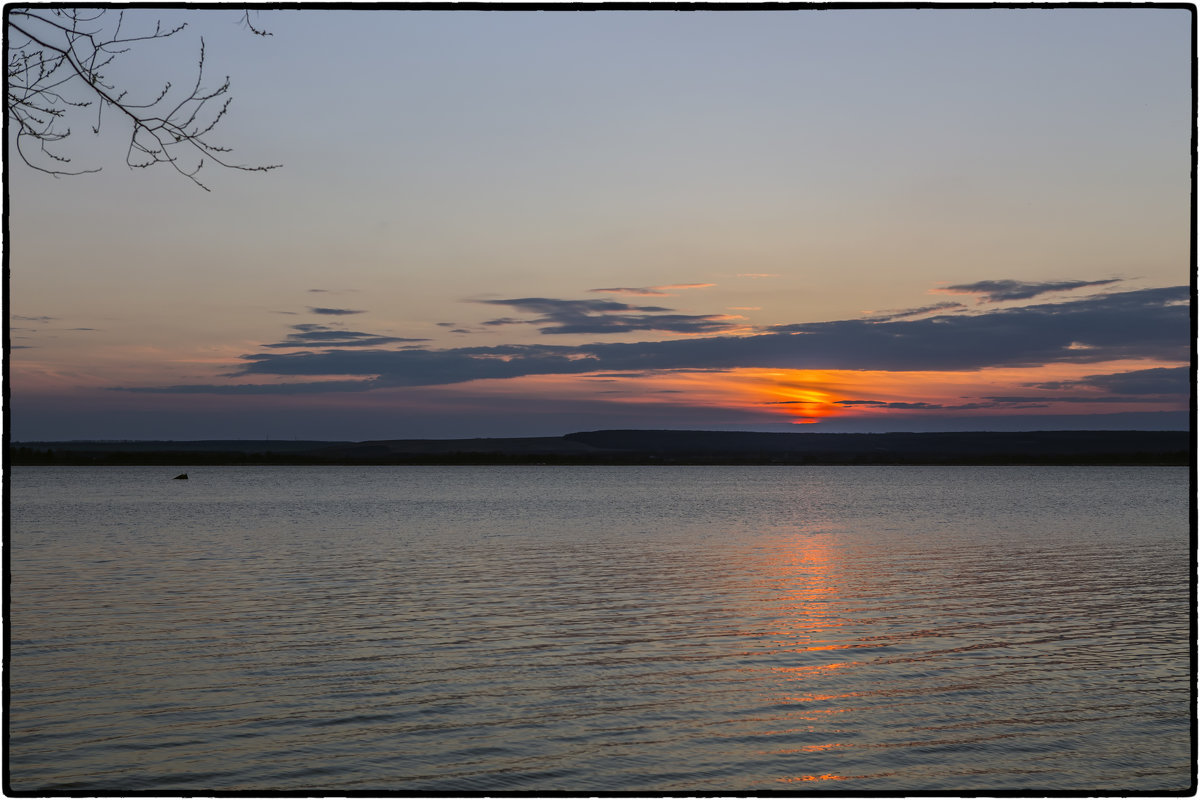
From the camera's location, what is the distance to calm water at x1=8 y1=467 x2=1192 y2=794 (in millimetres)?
13633

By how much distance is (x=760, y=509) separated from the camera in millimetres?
88375

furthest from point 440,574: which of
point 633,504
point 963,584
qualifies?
point 633,504

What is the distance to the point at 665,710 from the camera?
16.1m

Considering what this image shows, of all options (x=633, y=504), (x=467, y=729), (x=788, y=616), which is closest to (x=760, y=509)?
(x=633, y=504)

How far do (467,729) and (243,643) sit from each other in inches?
334

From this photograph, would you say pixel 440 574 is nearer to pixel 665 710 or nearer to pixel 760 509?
pixel 665 710

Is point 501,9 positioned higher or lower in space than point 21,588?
higher

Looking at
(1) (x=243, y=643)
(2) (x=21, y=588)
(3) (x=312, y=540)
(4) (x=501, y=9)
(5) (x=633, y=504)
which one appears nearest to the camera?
(4) (x=501, y=9)

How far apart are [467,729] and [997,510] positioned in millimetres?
75374

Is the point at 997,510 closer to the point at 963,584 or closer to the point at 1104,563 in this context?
the point at 1104,563

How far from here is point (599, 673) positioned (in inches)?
741

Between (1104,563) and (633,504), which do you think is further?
(633,504)

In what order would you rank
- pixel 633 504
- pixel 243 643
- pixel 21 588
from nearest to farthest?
pixel 243 643
pixel 21 588
pixel 633 504

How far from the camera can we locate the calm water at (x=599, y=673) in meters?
13.6
